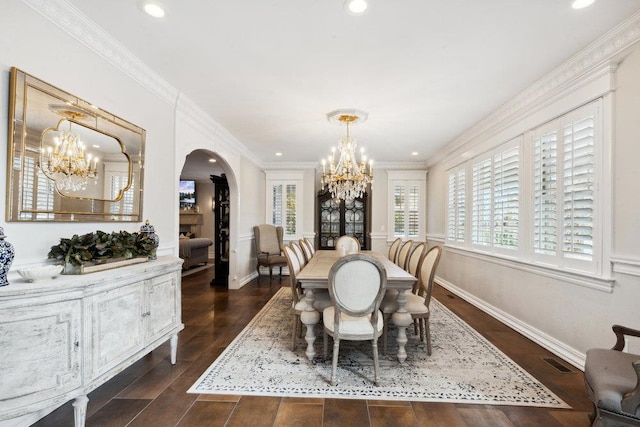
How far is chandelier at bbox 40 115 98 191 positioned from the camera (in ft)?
6.12

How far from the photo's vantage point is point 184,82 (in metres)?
2.98

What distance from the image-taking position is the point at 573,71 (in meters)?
2.58

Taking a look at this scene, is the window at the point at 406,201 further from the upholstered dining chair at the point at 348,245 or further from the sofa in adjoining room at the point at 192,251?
the sofa in adjoining room at the point at 192,251

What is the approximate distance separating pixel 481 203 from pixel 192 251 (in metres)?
6.33

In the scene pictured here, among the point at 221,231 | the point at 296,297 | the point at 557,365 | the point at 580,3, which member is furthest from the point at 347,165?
the point at 221,231

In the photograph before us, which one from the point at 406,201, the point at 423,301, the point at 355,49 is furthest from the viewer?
the point at 406,201

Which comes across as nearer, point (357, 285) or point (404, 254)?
point (357, 285)

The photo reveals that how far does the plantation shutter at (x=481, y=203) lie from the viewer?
13.4 ft

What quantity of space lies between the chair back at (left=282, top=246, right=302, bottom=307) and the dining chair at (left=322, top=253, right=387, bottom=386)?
0.68 metres

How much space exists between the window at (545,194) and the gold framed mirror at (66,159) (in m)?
3.92

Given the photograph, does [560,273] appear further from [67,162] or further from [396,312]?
[67,162]

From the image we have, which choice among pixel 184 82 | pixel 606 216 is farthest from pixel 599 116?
pixel 184 82

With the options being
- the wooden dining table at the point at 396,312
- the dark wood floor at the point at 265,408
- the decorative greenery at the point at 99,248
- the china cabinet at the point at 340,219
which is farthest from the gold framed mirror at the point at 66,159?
the china cabinet at the point at 340,219

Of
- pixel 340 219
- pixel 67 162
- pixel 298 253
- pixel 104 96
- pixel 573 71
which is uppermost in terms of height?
pixel 573 71
